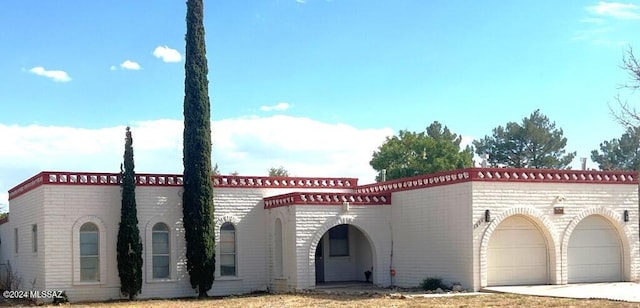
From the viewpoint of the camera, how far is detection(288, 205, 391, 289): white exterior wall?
26516mm

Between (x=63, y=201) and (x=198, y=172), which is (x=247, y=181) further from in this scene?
(x=63, y=201)

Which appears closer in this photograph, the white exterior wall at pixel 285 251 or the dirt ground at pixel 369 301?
the dirt ground at pixel 369 301

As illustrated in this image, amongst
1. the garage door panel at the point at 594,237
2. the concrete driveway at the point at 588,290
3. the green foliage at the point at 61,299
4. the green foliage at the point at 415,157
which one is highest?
the green foliage at the point at 415,157

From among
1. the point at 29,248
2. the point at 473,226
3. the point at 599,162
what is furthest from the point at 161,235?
the point at 599,162

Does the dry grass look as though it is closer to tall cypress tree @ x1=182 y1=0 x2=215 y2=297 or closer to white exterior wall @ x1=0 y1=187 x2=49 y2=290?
tall cypress tree @ x1=182 y1=0 x2=215 y2=297

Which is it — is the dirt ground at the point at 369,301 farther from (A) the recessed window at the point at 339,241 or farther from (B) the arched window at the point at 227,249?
(A) the recessed window at the point at 339,241

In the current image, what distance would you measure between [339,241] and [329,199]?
4.13 meters

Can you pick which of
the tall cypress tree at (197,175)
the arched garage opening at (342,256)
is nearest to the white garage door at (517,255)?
the arched garage opening at (342,256)

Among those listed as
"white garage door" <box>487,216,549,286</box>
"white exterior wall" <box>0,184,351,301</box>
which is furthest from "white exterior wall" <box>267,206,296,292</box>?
"white garage door" <box>487,216,549,286</box>

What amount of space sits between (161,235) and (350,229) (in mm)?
7146

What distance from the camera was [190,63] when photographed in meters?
27.5

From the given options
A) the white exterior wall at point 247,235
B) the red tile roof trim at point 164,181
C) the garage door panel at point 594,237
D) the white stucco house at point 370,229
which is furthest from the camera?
the white exterior wall at point 247,235

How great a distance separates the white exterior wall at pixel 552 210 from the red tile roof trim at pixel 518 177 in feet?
0.50

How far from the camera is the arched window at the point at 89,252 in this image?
86.6 feet
